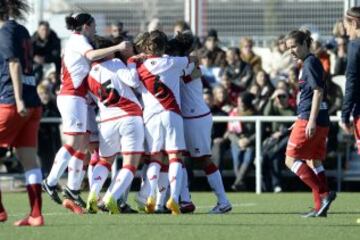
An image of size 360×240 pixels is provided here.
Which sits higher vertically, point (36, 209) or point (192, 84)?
point (192, 84)

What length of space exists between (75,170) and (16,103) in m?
2.80

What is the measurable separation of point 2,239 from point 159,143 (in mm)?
3403

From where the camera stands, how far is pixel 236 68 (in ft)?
71.7

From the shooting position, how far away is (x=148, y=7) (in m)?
24.7

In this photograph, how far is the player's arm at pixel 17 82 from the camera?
39.0 feet

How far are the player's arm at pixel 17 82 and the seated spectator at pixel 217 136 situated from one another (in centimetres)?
846

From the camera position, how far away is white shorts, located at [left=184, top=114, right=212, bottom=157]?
1461 cm

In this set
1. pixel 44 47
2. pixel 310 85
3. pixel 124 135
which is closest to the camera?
pixel 310 85

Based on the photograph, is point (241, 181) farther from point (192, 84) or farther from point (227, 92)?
point (192, 84)

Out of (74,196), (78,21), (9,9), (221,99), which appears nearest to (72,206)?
(74,196)

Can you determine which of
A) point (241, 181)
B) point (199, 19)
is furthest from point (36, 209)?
point (199, 19)

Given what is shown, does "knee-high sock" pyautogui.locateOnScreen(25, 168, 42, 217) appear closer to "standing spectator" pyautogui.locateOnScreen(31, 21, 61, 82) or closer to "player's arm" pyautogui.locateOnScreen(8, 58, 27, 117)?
"player's arm" pyautogui.locateOnScreen(8, 58, 27, 117)

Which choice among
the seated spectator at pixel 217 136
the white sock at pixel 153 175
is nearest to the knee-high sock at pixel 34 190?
the white sock at pixel 153 175

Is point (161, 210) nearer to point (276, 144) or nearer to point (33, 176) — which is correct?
point (33, 176)
